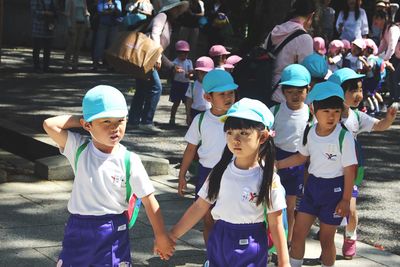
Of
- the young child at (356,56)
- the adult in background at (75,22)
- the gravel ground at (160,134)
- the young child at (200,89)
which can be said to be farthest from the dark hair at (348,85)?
the adult in background at (75,22)

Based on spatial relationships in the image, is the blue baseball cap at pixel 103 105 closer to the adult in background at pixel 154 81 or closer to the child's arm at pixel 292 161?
the child's arm at pixel 292 161

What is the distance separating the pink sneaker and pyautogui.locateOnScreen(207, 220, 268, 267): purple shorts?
84.9 inches

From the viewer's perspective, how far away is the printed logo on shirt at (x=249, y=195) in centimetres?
471

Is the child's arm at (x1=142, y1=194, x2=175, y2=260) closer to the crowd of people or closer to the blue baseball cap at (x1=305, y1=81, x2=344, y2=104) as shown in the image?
the crowd of people

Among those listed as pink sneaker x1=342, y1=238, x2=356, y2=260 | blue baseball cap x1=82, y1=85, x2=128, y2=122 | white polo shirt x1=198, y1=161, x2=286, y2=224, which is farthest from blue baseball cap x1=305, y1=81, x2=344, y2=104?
blue baseball cap x1=82, y1=85, x2=128, y2=122

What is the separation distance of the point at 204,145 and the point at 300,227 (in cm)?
93

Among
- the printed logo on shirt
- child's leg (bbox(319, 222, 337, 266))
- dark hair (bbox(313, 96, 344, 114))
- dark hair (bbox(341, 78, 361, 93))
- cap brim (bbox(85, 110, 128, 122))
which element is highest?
dark hair (bbox(341, 78, 361, 93))

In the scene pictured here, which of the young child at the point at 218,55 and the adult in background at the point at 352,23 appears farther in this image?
the adult in background at the point at 352,23

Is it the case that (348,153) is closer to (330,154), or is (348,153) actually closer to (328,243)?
(330,154)

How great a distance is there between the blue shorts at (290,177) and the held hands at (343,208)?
0.87m

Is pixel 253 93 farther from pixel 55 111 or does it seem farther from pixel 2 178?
pixel 55 111

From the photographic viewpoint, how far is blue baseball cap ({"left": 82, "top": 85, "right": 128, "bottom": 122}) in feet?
15.6

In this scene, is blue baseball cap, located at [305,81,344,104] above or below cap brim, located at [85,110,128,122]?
above

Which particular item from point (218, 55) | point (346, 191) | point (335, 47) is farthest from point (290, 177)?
point (335, 47)
